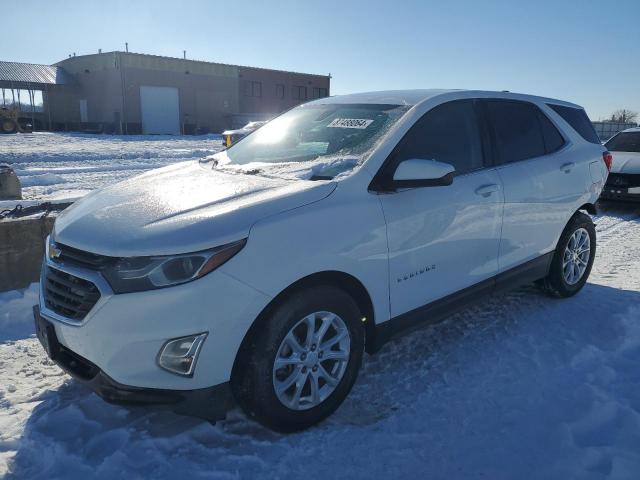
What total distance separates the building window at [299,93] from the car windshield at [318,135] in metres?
46.3

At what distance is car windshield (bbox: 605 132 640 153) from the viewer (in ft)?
33.0

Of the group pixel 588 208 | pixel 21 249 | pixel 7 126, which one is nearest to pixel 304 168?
pixel 21 249

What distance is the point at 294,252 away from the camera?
2482mm

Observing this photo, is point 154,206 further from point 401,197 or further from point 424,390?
point 424,390

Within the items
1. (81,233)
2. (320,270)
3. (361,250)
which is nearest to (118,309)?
(81,233)

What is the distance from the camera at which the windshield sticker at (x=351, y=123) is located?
3391 mm

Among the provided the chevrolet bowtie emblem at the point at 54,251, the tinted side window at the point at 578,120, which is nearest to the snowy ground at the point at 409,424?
the chevrolet bowtie emblem at the point at 54,251

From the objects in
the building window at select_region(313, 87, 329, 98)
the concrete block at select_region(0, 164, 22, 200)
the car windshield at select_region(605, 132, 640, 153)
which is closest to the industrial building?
the building window at select_region(313, 87, 329, 98)

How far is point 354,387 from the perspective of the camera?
10.6 ft

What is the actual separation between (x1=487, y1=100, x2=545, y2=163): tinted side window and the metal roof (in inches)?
1523

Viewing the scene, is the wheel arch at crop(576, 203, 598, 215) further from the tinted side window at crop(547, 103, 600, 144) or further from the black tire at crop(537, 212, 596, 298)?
the tinted side window at crop(547, 103, 600, 144)

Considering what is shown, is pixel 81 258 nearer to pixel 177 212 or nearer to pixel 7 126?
pixel 177 212

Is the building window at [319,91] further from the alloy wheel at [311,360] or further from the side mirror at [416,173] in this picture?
the alloy wheel at [311,360]

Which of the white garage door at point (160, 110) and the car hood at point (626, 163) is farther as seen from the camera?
the white garage door at point (160, 110)
